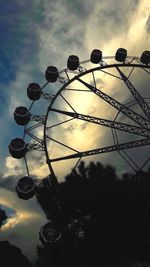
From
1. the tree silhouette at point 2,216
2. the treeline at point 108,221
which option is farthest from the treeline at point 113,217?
the tree silhouette at point 2,216

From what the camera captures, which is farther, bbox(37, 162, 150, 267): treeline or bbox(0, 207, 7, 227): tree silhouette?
bbox(0, 207, 7, 227): tree silhouette

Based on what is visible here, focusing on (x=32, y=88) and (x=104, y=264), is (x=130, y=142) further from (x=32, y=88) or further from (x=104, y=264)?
(x=104, y=264)

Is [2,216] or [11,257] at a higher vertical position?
[2,216]

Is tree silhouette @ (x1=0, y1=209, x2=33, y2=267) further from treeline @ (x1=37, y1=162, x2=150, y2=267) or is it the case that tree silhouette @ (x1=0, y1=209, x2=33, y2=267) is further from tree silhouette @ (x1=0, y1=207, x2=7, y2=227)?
tree silhouette @ (x1=0, y1=207, x2=7, y2=227)

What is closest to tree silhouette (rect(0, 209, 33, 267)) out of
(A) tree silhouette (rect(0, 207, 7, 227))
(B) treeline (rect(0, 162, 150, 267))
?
(B) treeline (rect(0, 162, 150, 267))

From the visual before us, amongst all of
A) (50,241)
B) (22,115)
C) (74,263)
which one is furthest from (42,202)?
(50,241)

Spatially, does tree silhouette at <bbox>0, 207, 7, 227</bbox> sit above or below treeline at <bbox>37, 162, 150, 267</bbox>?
above

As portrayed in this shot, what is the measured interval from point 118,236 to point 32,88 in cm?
1521

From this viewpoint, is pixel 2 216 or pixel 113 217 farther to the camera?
pixel 2 216

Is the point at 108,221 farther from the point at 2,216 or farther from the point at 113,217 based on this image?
the point at 2,216

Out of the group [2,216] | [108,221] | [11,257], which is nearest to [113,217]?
[108,221]

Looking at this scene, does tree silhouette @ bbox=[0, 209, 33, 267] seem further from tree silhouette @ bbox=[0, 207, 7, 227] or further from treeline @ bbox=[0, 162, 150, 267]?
tree silhouette @ bbox=[0, 207, 7, 227]

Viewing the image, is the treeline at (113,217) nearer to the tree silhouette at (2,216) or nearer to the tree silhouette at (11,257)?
the tree silhouette at (11,257)

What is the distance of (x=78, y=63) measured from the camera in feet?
90.0
